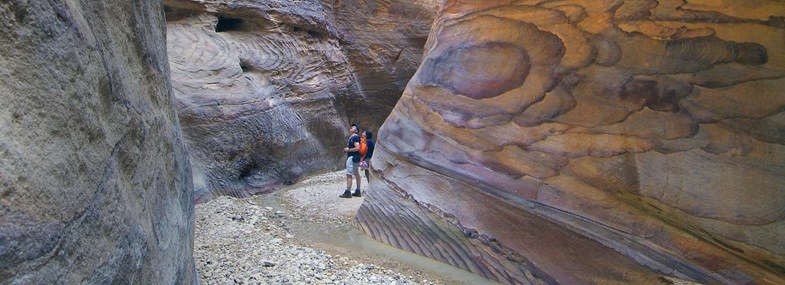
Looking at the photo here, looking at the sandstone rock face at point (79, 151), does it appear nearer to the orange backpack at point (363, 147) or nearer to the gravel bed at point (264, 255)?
the gravel bed at point (264, 255)

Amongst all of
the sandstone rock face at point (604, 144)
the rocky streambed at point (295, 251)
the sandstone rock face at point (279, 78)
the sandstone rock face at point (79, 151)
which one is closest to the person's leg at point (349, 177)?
the rocky streambed at point (295, 251)

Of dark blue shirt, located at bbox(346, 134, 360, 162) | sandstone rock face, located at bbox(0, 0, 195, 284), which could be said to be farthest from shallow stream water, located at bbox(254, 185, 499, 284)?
sandstone rock face, located at bbox(0, 0, 195, 284)

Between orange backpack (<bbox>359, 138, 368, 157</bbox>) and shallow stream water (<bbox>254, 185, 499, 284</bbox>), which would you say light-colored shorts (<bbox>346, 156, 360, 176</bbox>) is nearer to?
orange backpack (<bbox>359, 138, 368, 157</bbox>)

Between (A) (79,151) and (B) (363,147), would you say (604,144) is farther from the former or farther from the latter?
(B) (363,147)

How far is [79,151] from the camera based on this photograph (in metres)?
1.26

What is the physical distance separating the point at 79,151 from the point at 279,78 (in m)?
6.34

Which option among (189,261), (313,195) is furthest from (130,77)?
(313,195)

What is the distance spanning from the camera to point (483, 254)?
3994 mm

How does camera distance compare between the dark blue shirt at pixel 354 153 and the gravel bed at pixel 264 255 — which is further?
the dark blue shirt at pixel 354 153

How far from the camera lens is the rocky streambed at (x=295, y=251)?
359cm

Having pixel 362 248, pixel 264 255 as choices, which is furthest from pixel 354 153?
pixel 264 255

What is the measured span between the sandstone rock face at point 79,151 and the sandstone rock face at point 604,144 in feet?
8.10

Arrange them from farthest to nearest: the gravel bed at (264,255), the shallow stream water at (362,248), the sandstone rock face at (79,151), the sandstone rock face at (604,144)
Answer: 1. the shallow stream water at (362,248)
2. the gravel bed at (264,255)
3. the sandstone rock face at (604,144)
4. the sandstone rock face at (79,151)

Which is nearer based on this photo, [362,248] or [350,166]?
[362,248]
